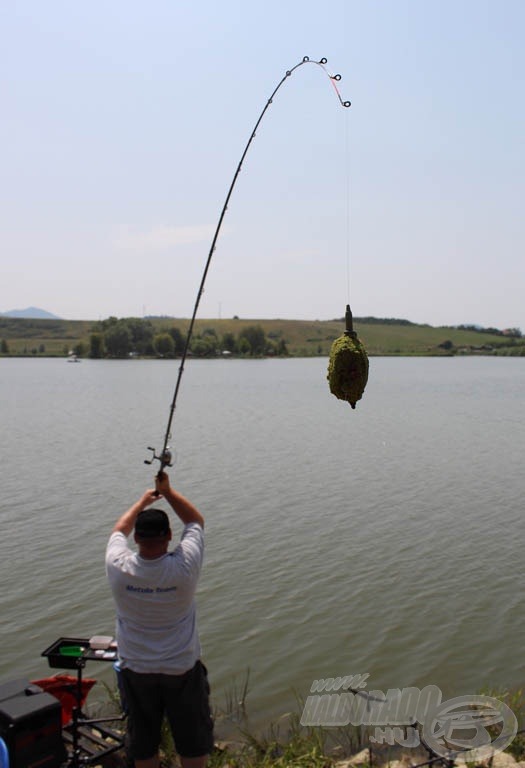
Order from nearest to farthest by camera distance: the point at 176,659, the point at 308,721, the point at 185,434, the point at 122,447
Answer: the point at 176,659, the point at 308,721, the point at 122,447, the point at 185,434

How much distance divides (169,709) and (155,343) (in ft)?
398

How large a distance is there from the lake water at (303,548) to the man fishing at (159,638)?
3332 millimetres

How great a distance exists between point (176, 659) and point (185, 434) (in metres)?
24.0

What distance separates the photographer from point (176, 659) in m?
3.77

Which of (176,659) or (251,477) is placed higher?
(176,659)

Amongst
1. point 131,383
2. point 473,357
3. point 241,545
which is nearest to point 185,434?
point 241,545

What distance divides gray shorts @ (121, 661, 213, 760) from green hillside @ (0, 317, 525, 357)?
11776 cm

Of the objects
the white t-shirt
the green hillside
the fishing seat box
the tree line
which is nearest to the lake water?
the fishing seat box

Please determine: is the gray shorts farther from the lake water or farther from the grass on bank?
the lake water

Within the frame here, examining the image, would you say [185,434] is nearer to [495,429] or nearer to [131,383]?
[495,429]

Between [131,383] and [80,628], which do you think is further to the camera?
[131,383]

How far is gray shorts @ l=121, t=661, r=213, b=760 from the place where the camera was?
3.80m

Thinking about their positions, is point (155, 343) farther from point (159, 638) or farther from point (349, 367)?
point (159, 638)

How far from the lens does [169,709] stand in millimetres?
3855
